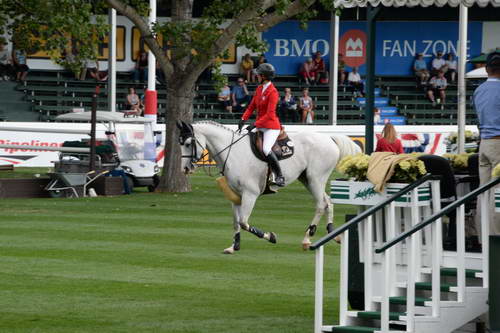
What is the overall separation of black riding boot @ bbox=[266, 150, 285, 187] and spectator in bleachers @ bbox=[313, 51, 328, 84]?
2996 cm

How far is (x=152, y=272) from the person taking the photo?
52.3 ft

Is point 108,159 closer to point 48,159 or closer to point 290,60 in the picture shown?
point 48,159

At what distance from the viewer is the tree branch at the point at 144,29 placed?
98.1 feet

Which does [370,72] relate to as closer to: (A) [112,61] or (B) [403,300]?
(B) [403,300]

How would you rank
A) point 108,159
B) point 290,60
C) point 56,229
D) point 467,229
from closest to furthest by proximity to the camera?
1. point 467,229
2. point 56,229
3. point 108,159
4. point 290,60

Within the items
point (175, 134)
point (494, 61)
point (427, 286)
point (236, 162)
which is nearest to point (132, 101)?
point (175, 134)

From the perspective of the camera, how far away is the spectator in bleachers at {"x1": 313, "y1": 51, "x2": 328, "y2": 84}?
49584 mm

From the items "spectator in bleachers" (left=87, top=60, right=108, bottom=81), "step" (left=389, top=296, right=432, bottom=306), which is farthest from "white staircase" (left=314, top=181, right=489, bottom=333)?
"spectator in bleachers" (left=87, top=60, right=108, bottom=81)

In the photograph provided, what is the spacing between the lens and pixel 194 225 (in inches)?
888

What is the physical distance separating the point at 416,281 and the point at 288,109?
1352 inches

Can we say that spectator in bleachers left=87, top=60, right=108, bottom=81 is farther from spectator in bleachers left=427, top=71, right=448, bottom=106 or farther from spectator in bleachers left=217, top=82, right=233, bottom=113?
spectator in bleachers left=427, top=71, right=448, bottom=106

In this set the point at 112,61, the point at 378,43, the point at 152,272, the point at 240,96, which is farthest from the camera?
the point at 378,43

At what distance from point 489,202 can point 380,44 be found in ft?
138

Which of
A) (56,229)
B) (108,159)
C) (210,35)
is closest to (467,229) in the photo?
(56,229)
